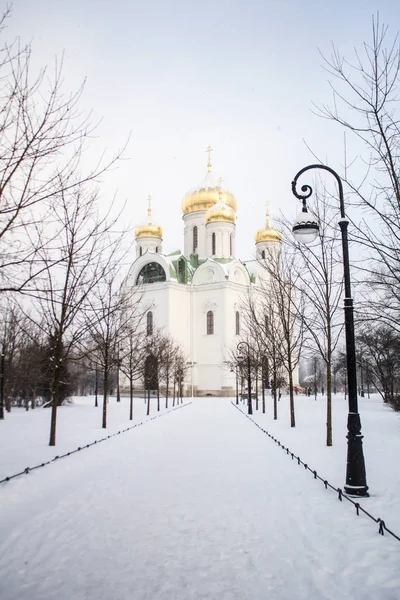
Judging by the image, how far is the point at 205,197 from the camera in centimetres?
6003

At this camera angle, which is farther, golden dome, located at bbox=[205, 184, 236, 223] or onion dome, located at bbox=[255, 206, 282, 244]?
onion dome, located at bbox=[255, 206, 282, 244]

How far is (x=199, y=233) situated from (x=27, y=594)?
57.2 meters

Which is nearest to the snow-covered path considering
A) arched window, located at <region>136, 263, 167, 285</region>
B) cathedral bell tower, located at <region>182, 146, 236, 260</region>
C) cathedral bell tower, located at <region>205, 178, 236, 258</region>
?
arched window, located at <region>136, 263, 167, 285</region>

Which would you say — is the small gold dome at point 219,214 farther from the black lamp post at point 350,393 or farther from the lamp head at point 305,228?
the lamp head at point 305,228

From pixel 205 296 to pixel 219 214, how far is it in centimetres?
915

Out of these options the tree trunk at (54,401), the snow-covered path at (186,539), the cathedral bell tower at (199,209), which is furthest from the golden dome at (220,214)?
the snow-covered path at (186,539)

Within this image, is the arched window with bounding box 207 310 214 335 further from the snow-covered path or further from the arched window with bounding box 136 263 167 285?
the snow-covered path

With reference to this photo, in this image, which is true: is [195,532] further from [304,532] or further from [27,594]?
[27,594]

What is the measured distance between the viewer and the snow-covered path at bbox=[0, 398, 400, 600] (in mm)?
4387

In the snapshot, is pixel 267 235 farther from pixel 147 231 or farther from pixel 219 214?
pixel 147 231

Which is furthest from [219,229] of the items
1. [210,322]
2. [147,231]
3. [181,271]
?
[210,322]

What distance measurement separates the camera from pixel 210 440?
15.0 metres

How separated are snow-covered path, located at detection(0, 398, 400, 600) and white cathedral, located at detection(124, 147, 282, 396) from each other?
41.3 metres

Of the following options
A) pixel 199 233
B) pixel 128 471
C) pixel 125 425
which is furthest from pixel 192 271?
pixel 128 471
